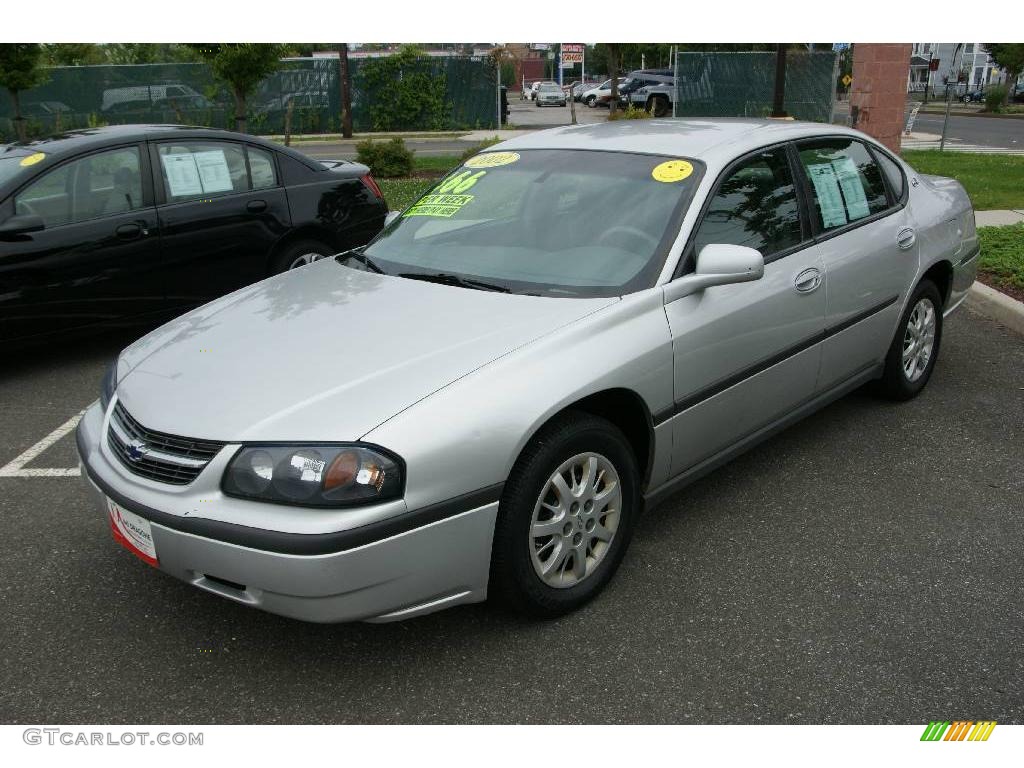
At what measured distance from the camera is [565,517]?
3.04m

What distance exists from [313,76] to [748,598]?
1151 inches

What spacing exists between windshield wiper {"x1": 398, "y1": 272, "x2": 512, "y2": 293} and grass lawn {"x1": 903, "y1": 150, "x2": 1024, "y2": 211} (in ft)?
30.4

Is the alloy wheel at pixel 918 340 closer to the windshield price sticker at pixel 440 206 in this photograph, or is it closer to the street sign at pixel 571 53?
the windshield price sticker at pixel 440 206

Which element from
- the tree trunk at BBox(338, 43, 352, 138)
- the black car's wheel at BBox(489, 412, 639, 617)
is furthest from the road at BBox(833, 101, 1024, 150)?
the black car's wheel at BBox(489, 412, 639, 617)

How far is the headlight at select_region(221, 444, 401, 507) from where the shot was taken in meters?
A: 2.57

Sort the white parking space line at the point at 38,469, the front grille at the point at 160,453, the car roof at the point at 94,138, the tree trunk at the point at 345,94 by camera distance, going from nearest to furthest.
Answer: the front grille at the point at 160,453 < the white parking space line at the point at 38,469 < the car roof at the point at 94,138 < the tree trunk at the point at 345,94

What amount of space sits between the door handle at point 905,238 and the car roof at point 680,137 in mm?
570

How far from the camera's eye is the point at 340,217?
23.5ft

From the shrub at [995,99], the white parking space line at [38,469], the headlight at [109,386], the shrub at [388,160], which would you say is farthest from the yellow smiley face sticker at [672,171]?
the shrub at [995,99]

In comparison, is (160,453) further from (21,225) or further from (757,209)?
(21,225)

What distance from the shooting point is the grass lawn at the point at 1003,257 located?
7.33 m

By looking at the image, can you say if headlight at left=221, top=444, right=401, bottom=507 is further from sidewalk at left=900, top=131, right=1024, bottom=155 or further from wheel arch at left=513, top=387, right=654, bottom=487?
sidewalk at left=900, top=131, right=1024, bottom=155

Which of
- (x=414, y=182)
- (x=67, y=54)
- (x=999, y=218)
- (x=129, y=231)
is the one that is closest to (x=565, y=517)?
(x=129, y=231)

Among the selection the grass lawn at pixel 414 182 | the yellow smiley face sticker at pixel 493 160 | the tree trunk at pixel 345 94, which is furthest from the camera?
the tree trunk at pixel 345 94
